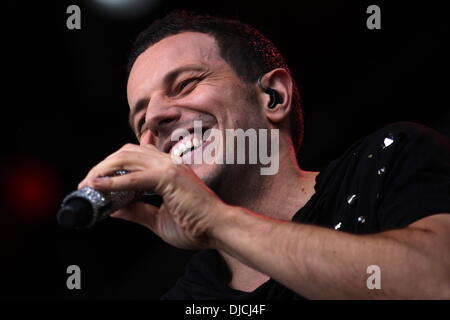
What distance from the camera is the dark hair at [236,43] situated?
1624 mm

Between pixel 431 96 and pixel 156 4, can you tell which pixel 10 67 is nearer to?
pixel 156 4

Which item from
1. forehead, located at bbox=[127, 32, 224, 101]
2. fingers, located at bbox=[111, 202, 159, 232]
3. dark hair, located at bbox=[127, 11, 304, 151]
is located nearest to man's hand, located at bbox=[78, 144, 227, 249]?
fingers, located at bbox=[111, 202, 159, 232]

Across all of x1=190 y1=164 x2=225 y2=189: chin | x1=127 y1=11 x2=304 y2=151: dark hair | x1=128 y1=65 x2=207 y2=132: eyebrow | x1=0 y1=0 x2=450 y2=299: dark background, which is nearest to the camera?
x1=190 y1=164 x2=225 y2=189: chin

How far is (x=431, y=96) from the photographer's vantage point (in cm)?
170

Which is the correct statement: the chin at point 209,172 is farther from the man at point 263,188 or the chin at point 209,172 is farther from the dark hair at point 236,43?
the dark hair at point 236,43

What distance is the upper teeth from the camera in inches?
55.2

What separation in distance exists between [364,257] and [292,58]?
1.18 metres

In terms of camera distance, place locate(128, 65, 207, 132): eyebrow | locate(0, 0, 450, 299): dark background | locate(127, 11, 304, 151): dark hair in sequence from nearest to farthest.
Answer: locate(128, 65, 207, 132): eyebrow < locate(127, 11, 304, 151): dark hair < locate(0, 0, 450, 299): dark background

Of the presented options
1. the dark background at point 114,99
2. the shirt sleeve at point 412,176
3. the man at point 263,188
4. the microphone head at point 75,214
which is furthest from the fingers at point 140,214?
the dark background at point 114,99

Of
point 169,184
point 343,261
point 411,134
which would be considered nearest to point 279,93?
point 411,134

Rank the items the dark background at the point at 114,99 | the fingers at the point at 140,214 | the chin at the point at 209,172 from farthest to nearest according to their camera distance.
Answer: the dark background at the point at 114,99 < the chin at the point at 209,172 < the fingers at the point at 140,214

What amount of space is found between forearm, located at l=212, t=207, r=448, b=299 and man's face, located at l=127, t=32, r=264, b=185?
1.53ft

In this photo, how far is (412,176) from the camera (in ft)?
3.38

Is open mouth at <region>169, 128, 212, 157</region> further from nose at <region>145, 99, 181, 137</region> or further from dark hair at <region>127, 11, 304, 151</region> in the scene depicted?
dark hair at <region>127, 11, 304, 151</region>
